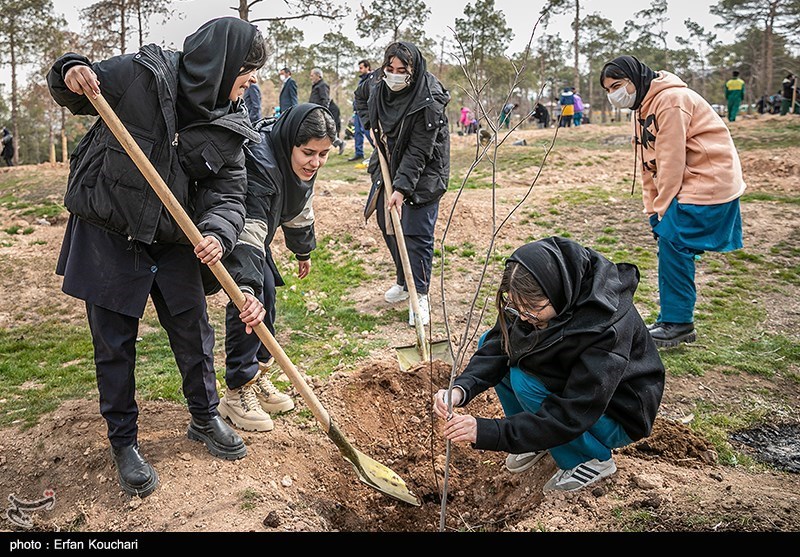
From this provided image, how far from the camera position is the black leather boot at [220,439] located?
119 inches

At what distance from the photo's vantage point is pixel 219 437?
3.04 m

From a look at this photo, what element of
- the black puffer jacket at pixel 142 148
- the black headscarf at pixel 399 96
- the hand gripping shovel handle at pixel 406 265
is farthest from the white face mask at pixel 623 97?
the black puffer jacket at pixel 142 148

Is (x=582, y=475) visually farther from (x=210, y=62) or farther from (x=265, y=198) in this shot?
(x=210, y=62)

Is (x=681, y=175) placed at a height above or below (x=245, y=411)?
above

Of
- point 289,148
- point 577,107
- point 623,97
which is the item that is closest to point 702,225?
point 623,97

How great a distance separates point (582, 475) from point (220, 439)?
169cm

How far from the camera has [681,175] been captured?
4418 millimetres

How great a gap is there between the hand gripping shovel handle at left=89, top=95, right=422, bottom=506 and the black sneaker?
7.88 feet

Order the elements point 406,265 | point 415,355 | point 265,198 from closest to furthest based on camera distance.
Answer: point 265,198 < point 415,355 < point 406,265

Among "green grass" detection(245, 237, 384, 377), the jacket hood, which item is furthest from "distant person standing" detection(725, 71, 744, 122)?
the jacket hood

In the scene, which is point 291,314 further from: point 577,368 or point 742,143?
point 742,143

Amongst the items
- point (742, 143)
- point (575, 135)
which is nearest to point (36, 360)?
point (742, 143)

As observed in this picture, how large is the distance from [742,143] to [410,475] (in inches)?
620

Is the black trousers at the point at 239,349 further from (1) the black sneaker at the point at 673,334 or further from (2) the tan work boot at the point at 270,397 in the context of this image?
(1) the black sneaker at the point at 673,334
